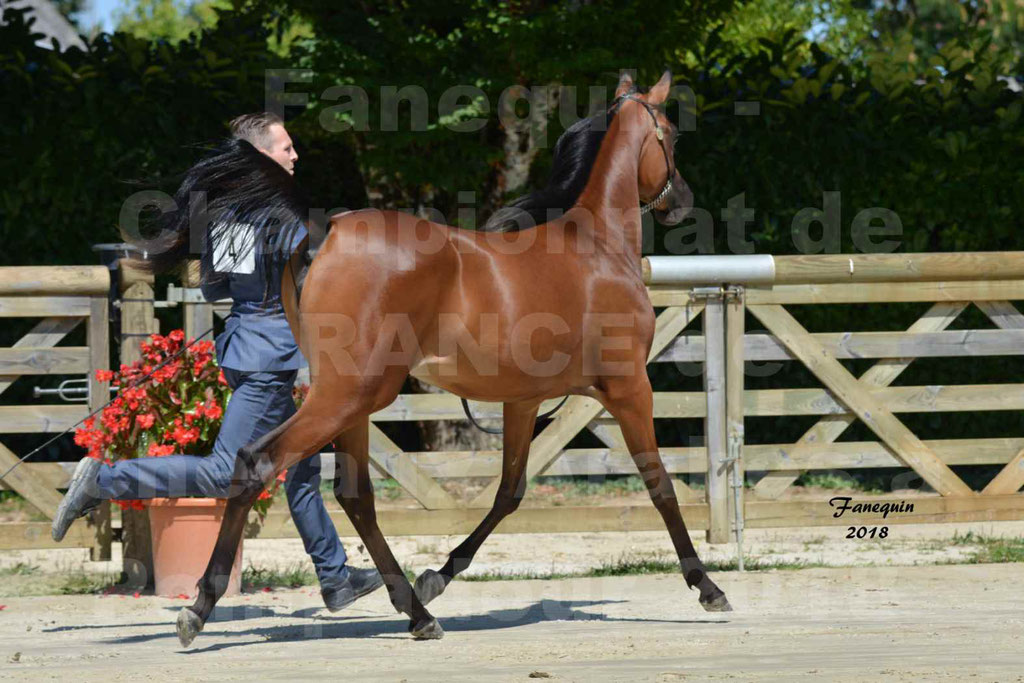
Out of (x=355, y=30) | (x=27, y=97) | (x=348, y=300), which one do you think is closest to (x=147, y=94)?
(x=27, y=97)

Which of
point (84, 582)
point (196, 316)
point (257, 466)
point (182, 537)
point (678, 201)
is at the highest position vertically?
point (678, 201)

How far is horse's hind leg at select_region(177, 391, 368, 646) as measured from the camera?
4430 millimetres

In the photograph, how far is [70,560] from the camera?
6.57 m

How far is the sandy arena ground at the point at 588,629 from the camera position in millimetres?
4020

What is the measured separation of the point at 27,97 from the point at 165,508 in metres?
3.15

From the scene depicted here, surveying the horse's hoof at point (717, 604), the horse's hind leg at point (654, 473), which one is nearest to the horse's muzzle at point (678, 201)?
the horse's hind leg at point (654, 473)

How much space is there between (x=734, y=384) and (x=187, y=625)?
10.3ft

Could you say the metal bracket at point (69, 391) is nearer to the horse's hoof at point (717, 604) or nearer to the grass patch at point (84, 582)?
the grass patch at point (84, 582)

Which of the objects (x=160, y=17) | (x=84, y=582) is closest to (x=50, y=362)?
(x=84, y=582)

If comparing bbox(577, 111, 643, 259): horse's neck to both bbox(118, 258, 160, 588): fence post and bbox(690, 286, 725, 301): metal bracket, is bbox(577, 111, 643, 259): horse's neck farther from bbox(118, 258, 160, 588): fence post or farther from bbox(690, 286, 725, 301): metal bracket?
bbox(118, 258, 160, 588): fence post

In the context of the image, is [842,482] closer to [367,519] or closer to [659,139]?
[659,139]

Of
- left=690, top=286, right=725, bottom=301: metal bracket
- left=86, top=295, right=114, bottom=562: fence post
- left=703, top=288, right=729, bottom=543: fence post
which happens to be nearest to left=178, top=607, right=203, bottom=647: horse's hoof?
left=86, top=295, right=114, bottom=562: fence post

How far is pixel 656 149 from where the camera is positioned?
5410mm

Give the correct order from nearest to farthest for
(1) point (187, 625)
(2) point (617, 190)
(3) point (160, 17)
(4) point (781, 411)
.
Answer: (1) point (187, 625)
(2) point (617, 190)
(4) point (781, 411)
(3) point (160, 17)
